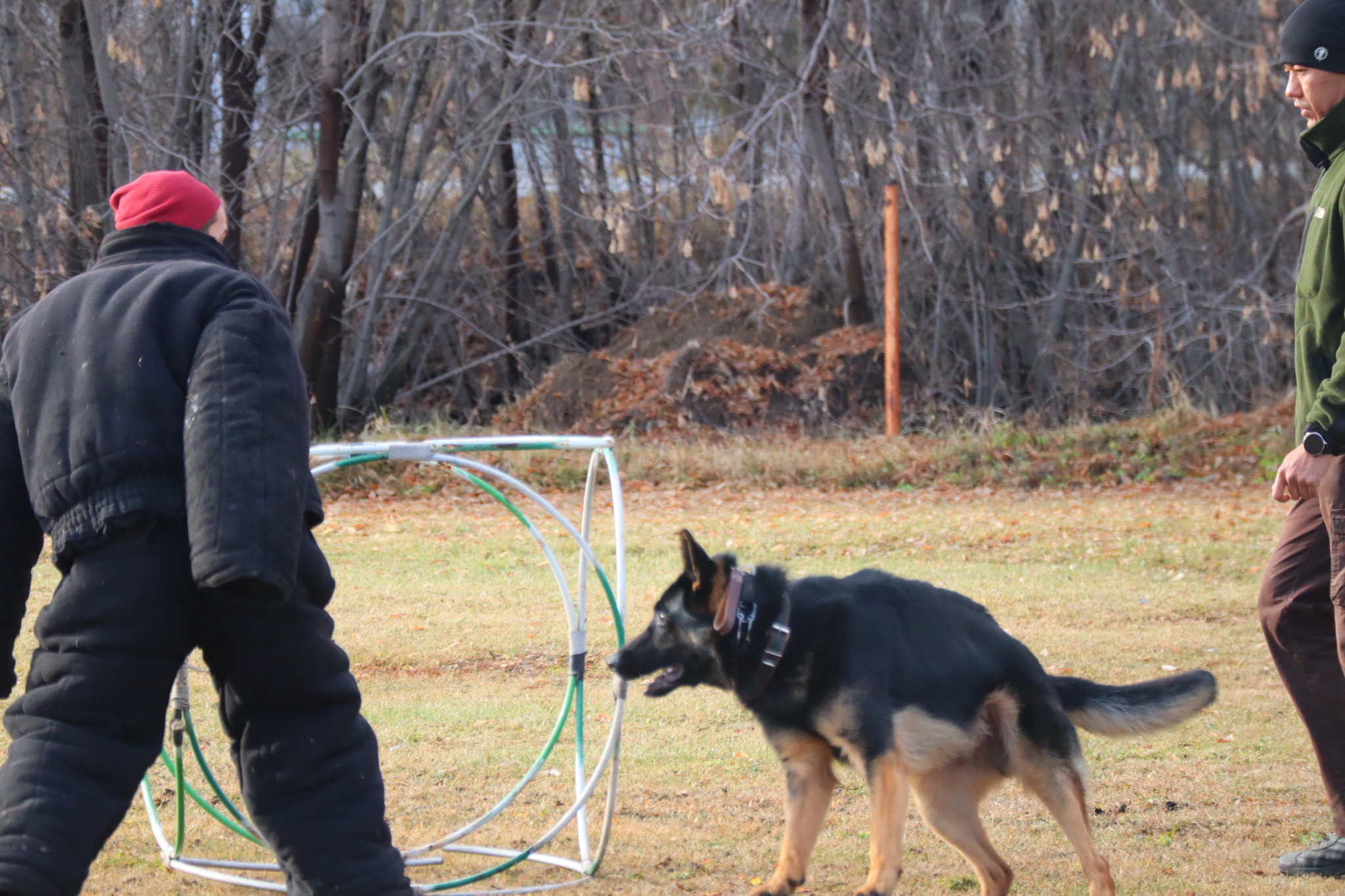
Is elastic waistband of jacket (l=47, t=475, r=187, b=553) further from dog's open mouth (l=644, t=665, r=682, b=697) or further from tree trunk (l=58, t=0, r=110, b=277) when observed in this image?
tree trunk (l=58, t=0, r=110, b=277)

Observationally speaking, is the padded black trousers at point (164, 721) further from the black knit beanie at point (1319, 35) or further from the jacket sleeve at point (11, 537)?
the black knit beanie at point (1319, 35)

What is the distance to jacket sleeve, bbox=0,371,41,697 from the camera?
304 centimetres

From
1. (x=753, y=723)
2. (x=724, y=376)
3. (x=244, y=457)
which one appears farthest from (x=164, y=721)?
(x=724, y=376)

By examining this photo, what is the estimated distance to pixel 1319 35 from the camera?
128 inches

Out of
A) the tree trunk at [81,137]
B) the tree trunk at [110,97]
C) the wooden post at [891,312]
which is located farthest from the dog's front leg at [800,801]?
the tree trunk at [81,137]

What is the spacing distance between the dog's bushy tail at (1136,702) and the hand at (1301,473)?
0.69 metres

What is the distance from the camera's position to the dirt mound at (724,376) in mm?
16578

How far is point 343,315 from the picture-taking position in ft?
53.9

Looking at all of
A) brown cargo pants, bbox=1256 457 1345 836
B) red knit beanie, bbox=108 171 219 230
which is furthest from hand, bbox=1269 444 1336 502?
red knit beanie, bbox=108 171 219 230

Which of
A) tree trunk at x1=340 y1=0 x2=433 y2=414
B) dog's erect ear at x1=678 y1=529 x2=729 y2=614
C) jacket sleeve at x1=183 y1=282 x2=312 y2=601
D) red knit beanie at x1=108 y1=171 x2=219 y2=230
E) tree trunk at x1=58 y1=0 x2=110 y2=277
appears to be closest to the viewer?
jacket sleeve at x1=183 y1=282 x2=312 y2=601

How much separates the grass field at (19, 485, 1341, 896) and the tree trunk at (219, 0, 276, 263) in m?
5.34

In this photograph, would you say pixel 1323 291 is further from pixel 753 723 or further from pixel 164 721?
pixel 164 721

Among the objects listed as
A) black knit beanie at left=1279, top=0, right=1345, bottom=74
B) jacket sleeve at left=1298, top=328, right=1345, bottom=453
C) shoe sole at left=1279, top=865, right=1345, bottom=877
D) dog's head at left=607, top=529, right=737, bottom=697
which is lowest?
shoe sole at left=1279, top=865, right=1345, bottom=877

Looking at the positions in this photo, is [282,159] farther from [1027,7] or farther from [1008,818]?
[1008,818]
